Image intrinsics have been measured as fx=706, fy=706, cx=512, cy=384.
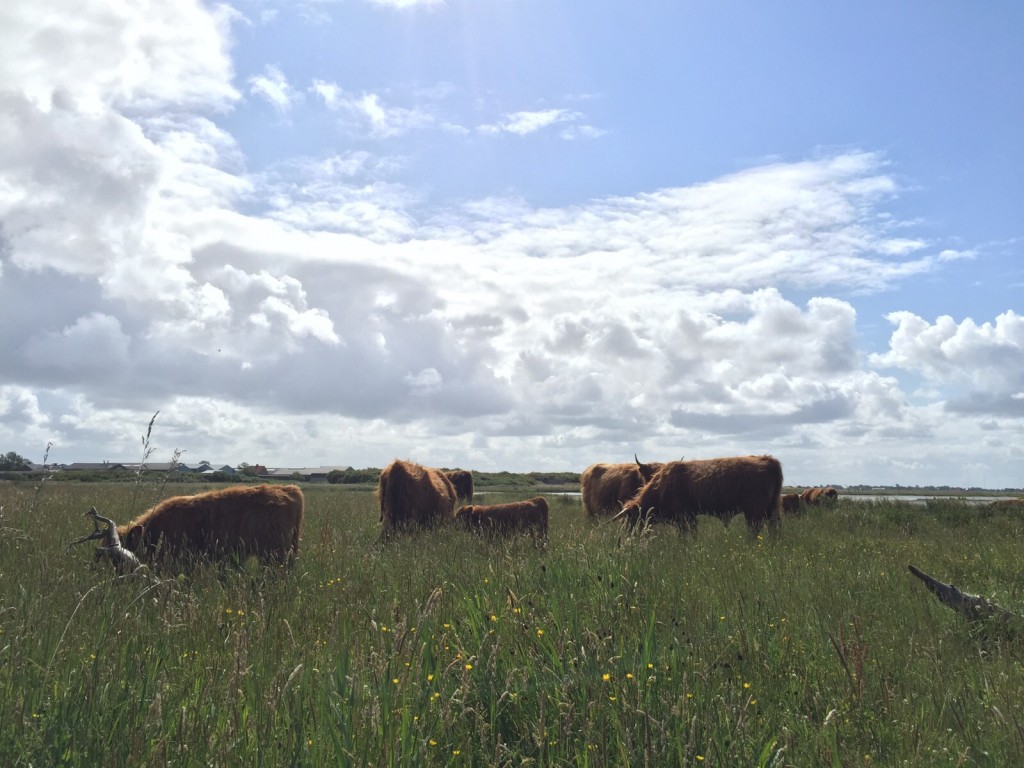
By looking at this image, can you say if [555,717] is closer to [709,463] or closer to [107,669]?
[107,669]

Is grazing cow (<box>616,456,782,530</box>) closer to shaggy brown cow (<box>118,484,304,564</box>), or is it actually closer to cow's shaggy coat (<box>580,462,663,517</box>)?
cow's shaggy coat (<box>580,462,663,517</box>)

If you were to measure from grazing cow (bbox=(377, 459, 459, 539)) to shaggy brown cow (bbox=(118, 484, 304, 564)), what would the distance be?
9.85 ft

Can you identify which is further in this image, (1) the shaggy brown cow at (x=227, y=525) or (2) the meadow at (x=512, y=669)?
(1) the shaggy brown cow at (x=227, y=525)

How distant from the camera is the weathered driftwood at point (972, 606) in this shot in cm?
525

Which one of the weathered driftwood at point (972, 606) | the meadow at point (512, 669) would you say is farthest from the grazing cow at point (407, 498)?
the weathered driftwood at point (972, 606)

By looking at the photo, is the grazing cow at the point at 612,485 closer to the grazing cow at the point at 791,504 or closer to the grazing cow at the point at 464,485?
the grazing cow at the point at 791,504

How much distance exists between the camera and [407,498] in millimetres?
12062

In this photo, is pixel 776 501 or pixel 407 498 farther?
pixel 776 501

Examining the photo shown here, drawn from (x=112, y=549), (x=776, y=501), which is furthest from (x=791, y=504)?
(x=112, y=549)

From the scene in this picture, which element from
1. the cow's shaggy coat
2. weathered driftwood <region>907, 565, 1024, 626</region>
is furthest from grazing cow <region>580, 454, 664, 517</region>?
weathered driftwood <region>907, 565, 1024, 626</region>

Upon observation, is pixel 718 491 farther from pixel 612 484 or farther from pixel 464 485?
pixel 464 485

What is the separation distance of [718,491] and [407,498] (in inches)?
236

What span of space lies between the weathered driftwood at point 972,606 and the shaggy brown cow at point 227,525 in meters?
6.29

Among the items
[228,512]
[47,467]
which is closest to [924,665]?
[47,467]
